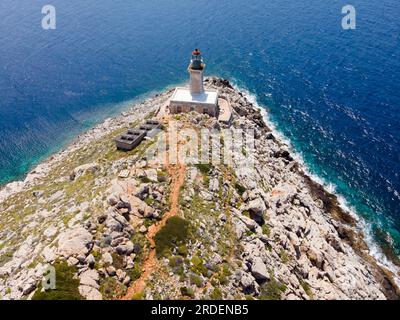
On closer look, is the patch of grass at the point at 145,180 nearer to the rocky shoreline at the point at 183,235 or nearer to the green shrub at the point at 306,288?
the rocky shoreline at the point at 183,235

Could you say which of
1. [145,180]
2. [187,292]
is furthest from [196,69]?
[187,292]

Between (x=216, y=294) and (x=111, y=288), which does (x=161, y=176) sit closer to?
(x=111, y=288)

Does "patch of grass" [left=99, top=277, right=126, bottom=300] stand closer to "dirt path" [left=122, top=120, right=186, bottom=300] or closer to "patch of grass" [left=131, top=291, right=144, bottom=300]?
"dirt path" [left=122, top=120, right=186, bottom=300]

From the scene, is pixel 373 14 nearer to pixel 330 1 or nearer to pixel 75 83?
pixel 330 1

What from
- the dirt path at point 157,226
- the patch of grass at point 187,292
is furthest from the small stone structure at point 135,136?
the patch of grass at point 187,292
